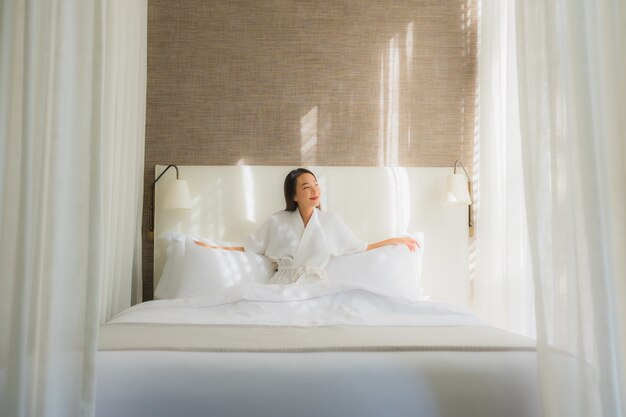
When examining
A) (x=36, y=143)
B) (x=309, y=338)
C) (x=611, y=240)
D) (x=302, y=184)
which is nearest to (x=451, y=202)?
(x=302, y=184)

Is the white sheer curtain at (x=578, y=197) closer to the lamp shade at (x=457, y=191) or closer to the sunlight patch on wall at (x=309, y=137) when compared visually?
the lamp shade at (x=457, y=191)

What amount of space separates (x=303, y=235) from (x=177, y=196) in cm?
83

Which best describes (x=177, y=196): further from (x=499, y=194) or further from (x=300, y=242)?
(x=499, y=194)

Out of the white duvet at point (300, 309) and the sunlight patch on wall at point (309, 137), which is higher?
the sunlight patch on wall at point (309, 137)

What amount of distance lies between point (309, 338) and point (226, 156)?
2039 mm

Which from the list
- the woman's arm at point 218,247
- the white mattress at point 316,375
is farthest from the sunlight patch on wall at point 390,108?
the white mattress at point 316,375

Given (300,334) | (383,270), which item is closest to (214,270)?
(383,270)

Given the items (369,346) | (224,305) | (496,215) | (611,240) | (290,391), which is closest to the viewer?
(611,240)

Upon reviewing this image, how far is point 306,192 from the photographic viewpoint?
3.59m

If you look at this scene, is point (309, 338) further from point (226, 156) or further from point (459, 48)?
point (459, 48)

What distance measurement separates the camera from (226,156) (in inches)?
149

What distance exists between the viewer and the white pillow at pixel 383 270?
3.28 m

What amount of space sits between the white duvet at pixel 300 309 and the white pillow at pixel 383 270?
0.51 metres

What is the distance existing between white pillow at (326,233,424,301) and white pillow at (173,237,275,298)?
43 cm
